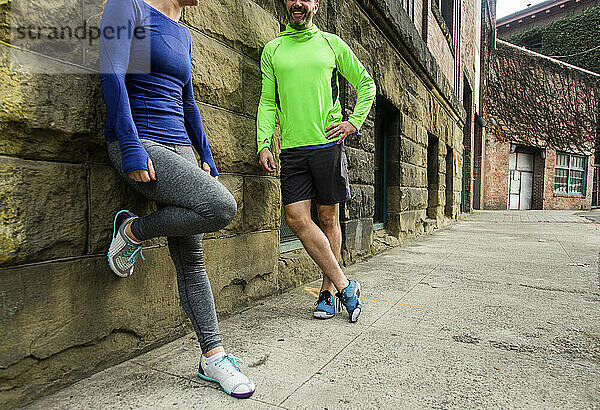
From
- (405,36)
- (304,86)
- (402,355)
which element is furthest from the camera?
(405,36)

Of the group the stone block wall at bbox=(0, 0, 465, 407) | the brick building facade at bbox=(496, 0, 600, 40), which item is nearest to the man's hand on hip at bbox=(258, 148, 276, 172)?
the stone block wall at bbox=(0, 0, 465, 407)

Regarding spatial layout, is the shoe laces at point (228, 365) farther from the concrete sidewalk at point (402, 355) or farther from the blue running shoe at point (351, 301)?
the blue running shoe at point (351, 301)

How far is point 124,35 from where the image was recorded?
1.49 meters

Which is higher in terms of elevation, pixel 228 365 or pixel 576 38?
pixel 576 38

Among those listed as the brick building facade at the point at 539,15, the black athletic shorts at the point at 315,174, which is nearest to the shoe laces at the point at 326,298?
the black athletic shorts at the point at 315,174

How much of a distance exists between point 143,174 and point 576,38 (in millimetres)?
30916

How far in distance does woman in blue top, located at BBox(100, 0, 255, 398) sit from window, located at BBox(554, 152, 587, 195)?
2409 centimetres

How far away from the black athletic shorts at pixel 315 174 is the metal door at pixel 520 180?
68.0 feet

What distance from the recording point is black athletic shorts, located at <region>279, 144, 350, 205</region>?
8.14 feet

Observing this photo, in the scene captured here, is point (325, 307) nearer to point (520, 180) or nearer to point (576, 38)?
point (520, 180)

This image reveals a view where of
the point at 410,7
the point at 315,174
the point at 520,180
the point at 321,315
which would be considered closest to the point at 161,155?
the point at 315,174

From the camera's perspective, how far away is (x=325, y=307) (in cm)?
258

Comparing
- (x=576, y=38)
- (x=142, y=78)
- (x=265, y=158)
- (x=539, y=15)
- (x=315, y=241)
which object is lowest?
(x=315, y=241)

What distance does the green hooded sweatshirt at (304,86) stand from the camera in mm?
2434
